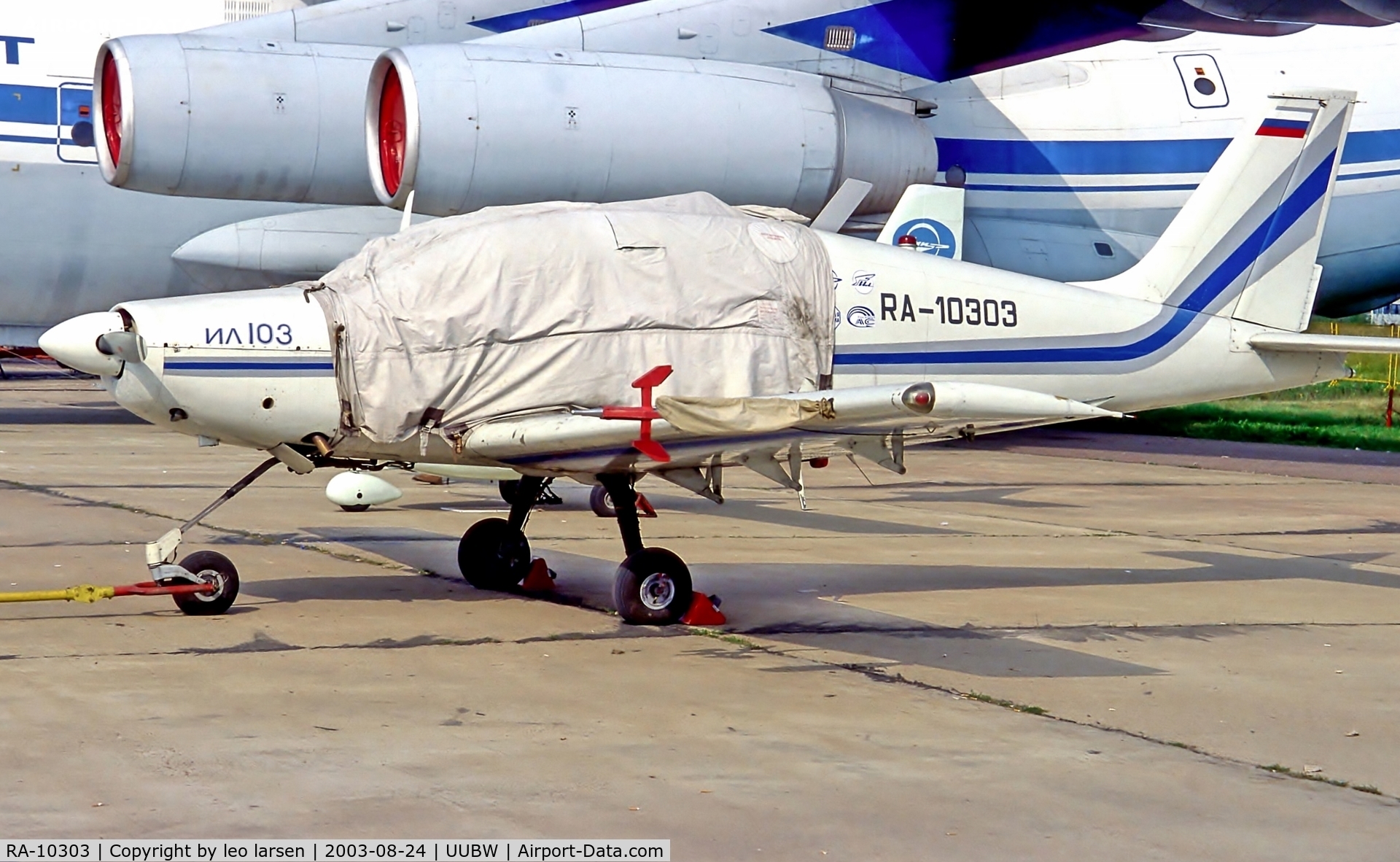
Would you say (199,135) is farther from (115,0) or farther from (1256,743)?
(1256,743)

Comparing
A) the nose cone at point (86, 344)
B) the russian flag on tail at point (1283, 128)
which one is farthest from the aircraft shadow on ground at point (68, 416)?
the russian flag on tail at point (1283, 128)

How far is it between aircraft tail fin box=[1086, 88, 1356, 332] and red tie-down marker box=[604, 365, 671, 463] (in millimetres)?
3901

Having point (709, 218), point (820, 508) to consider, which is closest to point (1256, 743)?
point (709, 218)

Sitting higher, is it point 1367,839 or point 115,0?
point 115,0

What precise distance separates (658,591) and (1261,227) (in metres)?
5.16

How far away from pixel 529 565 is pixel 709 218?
2319 mm

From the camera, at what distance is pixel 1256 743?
261 inches

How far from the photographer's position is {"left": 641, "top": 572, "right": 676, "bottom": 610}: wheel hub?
884 centimetres

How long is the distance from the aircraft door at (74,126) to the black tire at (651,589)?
12000mm

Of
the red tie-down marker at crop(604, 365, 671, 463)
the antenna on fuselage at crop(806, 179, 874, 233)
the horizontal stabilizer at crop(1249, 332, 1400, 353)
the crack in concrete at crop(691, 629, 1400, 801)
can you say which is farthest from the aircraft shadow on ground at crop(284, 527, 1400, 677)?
the antenna on fuselage at crop(806, 179, 874, 233)

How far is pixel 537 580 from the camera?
992 centimetres

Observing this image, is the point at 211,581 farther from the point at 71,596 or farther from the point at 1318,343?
the point at 1318,343

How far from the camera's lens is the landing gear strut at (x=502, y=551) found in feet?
32.4

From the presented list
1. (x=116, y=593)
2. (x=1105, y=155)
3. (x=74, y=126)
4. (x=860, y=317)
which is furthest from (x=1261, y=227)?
(x=74, y=126)
